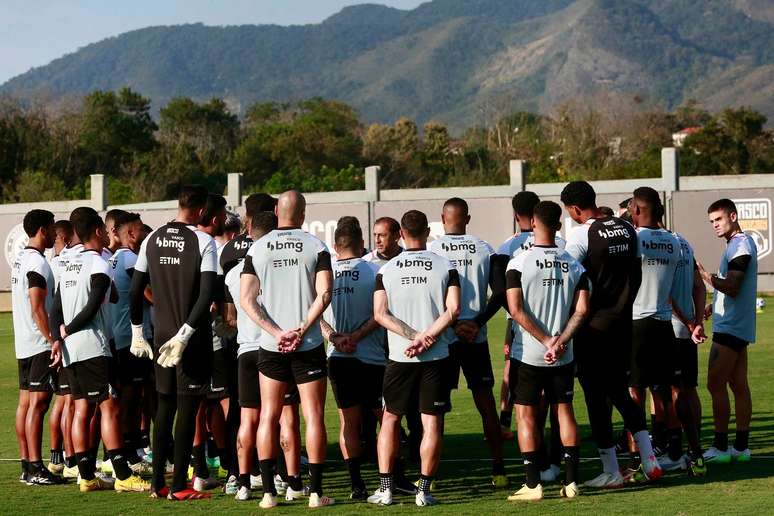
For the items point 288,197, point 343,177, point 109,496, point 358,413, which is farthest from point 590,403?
point 343,177

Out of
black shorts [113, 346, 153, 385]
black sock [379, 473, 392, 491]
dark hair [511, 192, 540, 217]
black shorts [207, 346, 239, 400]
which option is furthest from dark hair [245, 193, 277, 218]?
black sock [379, 473, 392, 491]

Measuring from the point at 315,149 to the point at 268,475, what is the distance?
74.4 meters

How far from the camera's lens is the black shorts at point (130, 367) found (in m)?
9.76

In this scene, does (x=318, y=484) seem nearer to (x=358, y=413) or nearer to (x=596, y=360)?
(x=358, y=413)

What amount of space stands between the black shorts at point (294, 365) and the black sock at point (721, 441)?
11.7 feet

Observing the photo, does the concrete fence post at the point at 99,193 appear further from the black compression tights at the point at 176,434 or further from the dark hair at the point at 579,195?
the dark hair at the point at 579,195

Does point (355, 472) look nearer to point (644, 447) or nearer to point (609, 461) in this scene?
point (609, 461)

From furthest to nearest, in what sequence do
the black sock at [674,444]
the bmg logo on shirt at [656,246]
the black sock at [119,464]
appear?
the black sock at [674,444]
the bmg logo on shirt at [656,246]
the black sock at [119,464]

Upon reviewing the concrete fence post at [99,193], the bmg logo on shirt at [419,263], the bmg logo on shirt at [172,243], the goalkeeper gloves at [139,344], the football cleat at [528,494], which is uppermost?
the concrete fence post at [99,193]

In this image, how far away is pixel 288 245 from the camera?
27.2 ft

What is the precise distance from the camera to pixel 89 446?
9.16 metres

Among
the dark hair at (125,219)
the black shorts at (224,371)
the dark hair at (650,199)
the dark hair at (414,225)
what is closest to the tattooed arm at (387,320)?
the dark hair at (414,225)

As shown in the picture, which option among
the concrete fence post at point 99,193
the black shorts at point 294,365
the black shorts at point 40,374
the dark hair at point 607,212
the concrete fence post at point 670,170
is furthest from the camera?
the concrete fence post at point 99,193

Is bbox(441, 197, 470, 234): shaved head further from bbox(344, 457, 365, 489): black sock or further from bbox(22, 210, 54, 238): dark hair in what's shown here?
bbox(22, 210, 54, 238): dark hair
